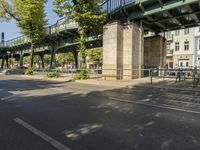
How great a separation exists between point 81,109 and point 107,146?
3.35 metres

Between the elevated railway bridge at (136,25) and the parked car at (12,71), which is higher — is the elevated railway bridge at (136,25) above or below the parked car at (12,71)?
above

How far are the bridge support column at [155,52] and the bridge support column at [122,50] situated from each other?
13.6ft

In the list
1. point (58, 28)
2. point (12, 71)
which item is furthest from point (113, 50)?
point (12, 71)

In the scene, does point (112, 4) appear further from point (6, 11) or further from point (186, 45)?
point (186, 45)

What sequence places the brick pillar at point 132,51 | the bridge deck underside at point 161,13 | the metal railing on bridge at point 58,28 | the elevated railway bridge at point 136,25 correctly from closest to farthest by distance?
the bridge deck underside at point 161,13 → the elevated railway bridge at point 136,25 → the brick pillar at point 132,51 → the metal railing on bridge at point 58,28

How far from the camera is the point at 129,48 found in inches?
796

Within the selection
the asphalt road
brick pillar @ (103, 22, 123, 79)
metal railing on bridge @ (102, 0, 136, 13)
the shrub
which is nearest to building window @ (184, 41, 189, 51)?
metal railing on bridge @ (102, 0, 136, 13)

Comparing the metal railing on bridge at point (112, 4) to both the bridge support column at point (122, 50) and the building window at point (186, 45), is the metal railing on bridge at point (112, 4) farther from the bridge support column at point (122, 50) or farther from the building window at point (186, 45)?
the building window at point (186, 45)

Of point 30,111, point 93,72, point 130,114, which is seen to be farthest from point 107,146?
point 93,72

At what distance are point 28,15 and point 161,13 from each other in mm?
19943

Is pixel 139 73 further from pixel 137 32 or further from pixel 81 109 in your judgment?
pixel 81 109

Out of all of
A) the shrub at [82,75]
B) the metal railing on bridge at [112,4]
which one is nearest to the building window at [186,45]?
the metal railing on bridge at [112,4]

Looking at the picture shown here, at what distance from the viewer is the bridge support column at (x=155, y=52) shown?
2444cm

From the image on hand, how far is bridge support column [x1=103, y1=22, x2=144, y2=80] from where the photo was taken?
20.1 metres
